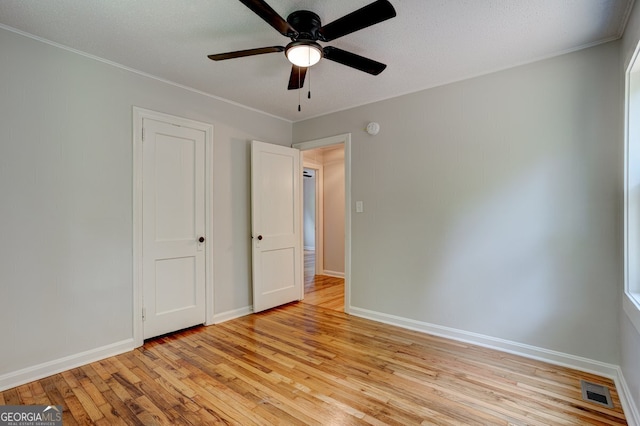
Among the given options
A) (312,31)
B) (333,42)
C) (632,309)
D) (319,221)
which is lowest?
(632,309)

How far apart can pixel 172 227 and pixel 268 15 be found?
2219mm

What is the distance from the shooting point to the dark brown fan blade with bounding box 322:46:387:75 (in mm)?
1954

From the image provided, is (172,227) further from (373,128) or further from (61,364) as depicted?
(373,128)

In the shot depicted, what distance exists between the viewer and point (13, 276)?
2.19m

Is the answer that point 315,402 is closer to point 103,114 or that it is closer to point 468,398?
point 468,398

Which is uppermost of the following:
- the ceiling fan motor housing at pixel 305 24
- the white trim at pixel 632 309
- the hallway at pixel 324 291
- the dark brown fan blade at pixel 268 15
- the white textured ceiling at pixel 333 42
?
the white textured ceiling at pixel 333 42

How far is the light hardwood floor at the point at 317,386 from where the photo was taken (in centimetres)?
→ 187

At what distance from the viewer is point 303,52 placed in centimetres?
196

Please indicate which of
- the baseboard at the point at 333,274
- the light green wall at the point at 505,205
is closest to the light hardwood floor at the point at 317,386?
the light green wall at the point at 505,205

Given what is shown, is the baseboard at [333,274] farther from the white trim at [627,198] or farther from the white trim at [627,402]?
the white trim at [627,198]

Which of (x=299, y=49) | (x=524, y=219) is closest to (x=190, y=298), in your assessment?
(x=299, y=49)

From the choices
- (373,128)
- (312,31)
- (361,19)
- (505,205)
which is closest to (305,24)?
(312,31)

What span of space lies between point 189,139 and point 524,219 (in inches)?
127

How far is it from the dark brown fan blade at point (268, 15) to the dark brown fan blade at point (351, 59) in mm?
244
